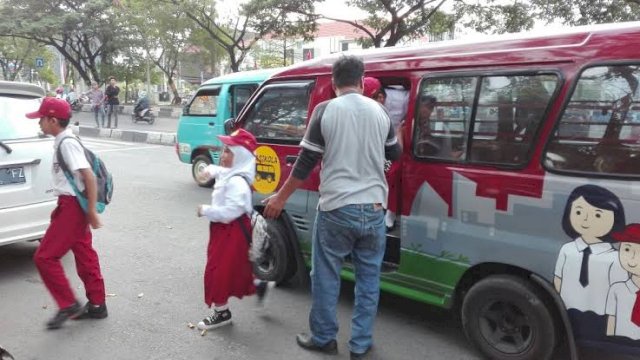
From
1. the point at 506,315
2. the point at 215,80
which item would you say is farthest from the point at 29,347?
the point at 215,80

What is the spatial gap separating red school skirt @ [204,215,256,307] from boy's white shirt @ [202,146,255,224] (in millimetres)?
88

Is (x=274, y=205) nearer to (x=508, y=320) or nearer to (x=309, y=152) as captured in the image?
(x=309, y=152)

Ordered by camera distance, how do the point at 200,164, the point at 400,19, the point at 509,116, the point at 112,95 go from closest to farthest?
the point at 509,116 < the point at 200,164 < the point at 400,19 < the point at 112,95

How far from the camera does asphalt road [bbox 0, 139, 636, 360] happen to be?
10.5 ft

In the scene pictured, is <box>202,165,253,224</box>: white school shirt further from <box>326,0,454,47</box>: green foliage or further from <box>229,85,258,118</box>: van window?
<box>326,0,454,47</box>: green foliage

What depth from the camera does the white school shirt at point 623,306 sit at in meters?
2.50

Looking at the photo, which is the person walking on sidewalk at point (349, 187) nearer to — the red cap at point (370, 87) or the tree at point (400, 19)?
the red cap at point (370, 87)

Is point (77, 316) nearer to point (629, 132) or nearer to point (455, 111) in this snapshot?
point (455, 111)

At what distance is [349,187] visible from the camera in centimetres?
284

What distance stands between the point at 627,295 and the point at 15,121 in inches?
184

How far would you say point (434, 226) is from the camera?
3.19 m

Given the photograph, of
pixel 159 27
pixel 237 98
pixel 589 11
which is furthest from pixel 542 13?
pixel 159 27

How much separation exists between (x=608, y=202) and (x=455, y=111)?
1.02 m

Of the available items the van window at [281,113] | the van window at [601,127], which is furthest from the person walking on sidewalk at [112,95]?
the van window at [601,127]
